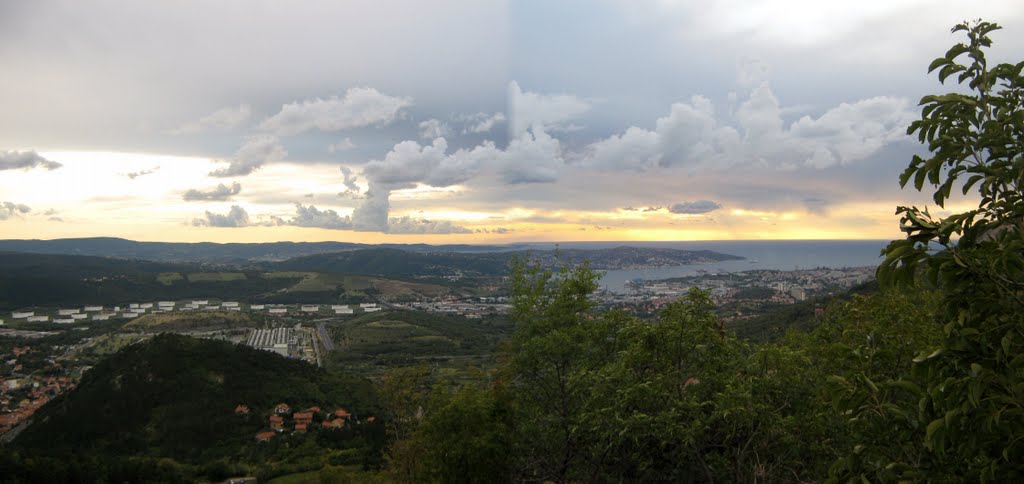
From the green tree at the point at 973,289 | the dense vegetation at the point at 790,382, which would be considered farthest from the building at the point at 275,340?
the green tree at the point at 973,289

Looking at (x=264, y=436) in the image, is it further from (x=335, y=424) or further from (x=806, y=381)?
(x=806, y=381)

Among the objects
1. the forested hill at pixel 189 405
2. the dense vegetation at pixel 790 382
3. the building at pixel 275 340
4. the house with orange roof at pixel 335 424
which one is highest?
the dense vegetation at pixel 790 382

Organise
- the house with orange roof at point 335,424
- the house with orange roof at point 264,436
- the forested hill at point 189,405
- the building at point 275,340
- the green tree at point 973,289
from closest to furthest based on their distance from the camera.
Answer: the green tree at point 973,289
the forested hill at point 189,405
the house with orange roof at point 264,436
the house with orange roof at point 335,424
the building at point 275,340

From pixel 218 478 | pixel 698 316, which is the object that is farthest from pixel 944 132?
pixel 218 478

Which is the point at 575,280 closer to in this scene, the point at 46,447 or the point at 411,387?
the point at 411,387

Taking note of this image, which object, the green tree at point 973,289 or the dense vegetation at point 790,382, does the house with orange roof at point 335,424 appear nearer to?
the dense vegetation at point 790,382

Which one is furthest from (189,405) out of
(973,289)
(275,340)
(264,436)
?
(973,289)
